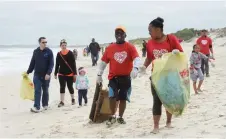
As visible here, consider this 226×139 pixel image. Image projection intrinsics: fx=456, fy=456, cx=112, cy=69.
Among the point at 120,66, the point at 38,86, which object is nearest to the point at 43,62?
the point at 38,86

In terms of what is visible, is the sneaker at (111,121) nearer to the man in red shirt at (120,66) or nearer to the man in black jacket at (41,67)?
the man in red shirt at (120,66)

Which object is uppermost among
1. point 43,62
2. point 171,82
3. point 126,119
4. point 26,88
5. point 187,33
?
point 187,33

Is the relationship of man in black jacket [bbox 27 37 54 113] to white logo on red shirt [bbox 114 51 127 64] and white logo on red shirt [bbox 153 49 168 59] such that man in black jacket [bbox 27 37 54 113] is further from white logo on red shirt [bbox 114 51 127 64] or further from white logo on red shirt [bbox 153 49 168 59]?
white logo on red shirt [bbox 153 49 168 59]

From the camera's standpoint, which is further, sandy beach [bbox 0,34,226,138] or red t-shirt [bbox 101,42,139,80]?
red t-shirt [bbox 101,42,139,80]

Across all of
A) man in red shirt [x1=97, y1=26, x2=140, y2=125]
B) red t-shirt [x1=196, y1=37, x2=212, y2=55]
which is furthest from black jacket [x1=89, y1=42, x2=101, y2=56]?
man in red shirt [x1=97, y1=26, x2=140, y2=125]

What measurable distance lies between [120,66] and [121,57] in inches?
6.4

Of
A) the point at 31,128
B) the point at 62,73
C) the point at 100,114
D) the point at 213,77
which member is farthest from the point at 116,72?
the point at 213,77

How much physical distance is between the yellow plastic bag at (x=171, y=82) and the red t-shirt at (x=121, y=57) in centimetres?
107

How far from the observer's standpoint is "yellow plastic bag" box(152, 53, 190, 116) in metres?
6.49

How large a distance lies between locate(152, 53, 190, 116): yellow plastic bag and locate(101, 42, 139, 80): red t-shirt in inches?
42.3

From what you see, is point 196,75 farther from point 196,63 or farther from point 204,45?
point 204,45

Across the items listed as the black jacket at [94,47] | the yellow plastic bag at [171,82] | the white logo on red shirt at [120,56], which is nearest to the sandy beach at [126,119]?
the yellow plastic bag at [171,82]

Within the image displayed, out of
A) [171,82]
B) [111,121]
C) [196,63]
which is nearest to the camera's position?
[171,82]

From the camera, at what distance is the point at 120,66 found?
7676 millimetres
